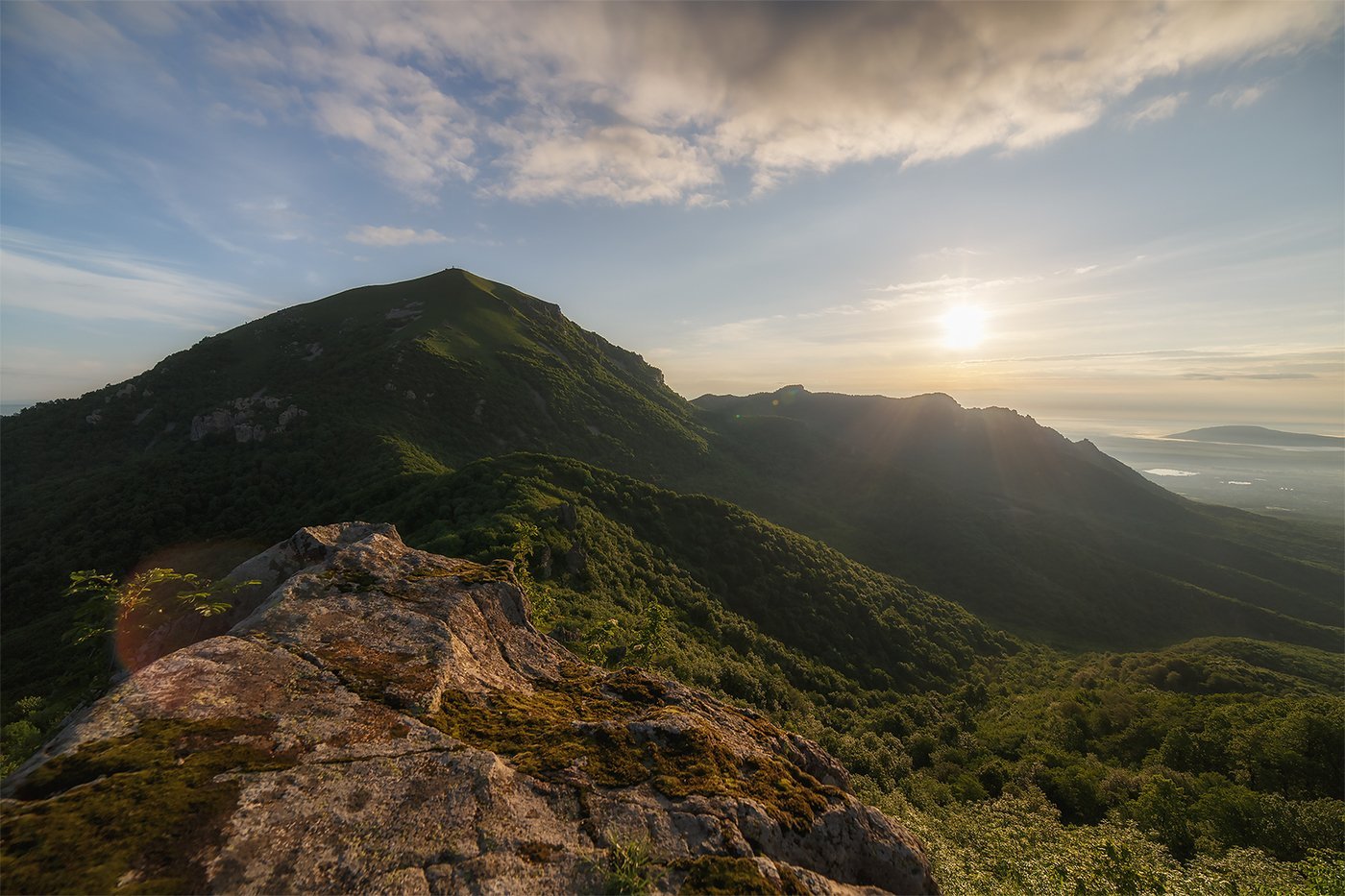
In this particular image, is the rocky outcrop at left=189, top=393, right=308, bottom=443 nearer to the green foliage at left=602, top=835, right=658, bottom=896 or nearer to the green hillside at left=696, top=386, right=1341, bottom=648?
the green hillside at left=696, top=386, right=1341, bottom=648

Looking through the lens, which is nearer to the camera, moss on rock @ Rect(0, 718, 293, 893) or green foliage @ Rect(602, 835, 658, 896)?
moss on rock @ Rect(0, 718, 293, 893)

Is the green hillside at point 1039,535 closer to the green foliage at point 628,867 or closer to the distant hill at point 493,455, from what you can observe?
the distant hill at point 493,455

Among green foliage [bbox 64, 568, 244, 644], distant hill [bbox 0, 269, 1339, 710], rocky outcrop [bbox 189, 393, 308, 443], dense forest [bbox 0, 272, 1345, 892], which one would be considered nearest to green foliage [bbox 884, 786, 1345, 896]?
dense forest [bbox 0, 272, 1345, 892]

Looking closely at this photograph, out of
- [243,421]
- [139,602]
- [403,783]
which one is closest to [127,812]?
[403,783]

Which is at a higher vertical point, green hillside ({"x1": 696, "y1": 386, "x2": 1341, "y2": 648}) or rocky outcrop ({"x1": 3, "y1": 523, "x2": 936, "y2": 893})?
rocky outcrop ({"x1": 3, "y1": 523, "x2": 936, "y2": 893})

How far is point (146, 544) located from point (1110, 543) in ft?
606

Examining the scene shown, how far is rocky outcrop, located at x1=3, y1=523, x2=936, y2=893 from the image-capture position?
6539mm

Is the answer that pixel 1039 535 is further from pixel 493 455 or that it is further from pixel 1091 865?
pixel 493 455

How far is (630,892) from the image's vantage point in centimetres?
750

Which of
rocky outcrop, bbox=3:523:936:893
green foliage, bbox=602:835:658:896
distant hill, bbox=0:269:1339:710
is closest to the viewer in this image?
rocky outcrop, bbox=3:523:936:893

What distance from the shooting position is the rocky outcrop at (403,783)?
654 centimetres

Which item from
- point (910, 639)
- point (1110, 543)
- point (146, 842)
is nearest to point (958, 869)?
point (146, 842)

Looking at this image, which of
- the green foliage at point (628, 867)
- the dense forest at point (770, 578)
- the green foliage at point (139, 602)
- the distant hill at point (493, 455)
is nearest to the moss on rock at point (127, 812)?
the green foliage at point (139, 602)

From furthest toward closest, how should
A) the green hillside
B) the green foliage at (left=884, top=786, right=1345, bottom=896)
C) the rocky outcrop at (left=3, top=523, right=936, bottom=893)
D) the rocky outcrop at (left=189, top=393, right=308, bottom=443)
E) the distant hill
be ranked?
1. the green hillside
2. the rocky outcrop at (left=189, top=393, right=308, bottom=443)
3. the distant hill
4. the green foliage at (left=884, top=786, right=1345, bottom=896)
5. the rocky outcrop at (left=3, top=523, right=936, bottom=893)
